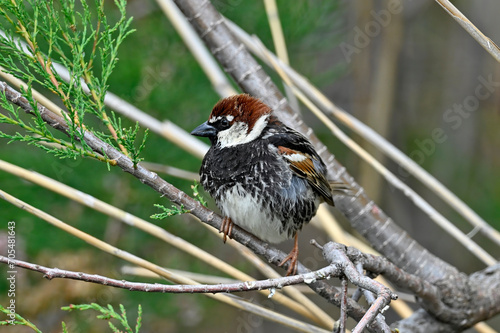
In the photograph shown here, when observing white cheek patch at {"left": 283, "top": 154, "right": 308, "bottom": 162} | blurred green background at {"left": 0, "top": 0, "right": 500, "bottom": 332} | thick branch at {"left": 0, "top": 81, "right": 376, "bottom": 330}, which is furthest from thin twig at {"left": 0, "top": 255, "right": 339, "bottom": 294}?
blurred green background at {"left": 0, "top": 0, "right": 500, "bottom": 332}

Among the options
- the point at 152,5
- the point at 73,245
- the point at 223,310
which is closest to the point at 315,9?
the point at 152,5

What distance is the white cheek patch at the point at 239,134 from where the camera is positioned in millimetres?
2145

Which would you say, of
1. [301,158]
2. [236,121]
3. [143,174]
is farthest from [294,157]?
[143,174]

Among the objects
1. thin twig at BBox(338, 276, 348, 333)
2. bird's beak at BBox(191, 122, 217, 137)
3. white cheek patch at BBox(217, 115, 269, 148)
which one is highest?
bird's beak at BBox(191, 122, 217, 137)

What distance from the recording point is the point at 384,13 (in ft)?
14.8

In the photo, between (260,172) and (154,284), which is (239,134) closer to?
(260,172)

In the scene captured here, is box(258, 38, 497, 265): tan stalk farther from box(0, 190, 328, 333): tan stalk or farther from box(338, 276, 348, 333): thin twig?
box(338, 276, 348, 333): thin twig

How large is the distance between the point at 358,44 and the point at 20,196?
2.78 m

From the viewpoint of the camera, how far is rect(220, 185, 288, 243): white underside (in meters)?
1.99

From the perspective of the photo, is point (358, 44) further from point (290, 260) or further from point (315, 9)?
point (290, 260)

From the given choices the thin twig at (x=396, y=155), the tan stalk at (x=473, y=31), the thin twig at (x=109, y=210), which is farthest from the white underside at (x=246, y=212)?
the tan stalk at (x=473, y=31)

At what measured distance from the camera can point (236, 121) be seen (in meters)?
2.14

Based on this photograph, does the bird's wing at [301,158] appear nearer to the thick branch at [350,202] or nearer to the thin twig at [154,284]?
the thick branch at [350,202]

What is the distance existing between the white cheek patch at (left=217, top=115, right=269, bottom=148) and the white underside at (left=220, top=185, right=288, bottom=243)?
196 mm
